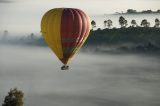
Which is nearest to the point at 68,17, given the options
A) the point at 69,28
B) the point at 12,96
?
the point at 69,28

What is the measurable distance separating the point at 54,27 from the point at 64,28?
91.6 inches

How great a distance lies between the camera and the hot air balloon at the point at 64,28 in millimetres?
116875

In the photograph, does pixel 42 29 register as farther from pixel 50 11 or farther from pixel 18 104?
pixel 18 104

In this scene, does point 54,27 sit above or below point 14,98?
above

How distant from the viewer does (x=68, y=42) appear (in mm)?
117125

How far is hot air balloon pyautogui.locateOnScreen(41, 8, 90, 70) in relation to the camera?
383 feet

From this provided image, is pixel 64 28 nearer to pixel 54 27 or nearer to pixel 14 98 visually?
pixel 54 27

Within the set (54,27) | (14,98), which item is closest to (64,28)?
(54,27)

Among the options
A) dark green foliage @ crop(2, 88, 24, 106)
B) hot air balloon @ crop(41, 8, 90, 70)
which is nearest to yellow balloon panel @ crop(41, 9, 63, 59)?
hot air balloon @ crop(41, 8, 90, 70)

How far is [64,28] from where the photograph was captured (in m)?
118

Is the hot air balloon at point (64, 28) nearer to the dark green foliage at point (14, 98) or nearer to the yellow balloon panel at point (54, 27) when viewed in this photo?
the yellow balloon panel at point (54, 27)

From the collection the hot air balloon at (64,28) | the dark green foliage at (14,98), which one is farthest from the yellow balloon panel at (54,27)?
the dark green foliage at (14,98)

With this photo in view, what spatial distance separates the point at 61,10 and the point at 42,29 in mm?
6222

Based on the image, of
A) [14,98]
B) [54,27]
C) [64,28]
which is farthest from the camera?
[64,28]
